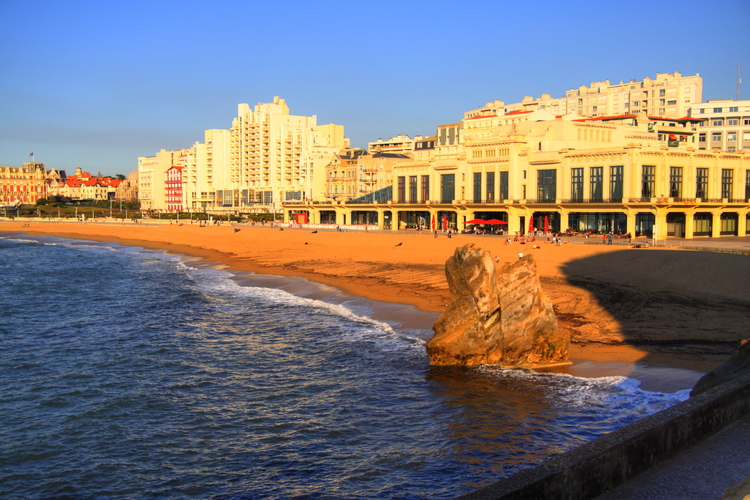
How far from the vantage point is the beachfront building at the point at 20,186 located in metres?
178

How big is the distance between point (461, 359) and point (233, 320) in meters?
11.9

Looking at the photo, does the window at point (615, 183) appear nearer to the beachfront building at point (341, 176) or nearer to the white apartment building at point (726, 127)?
the white apartment building at point (726, 127)

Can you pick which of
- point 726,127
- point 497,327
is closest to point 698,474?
point 497,327

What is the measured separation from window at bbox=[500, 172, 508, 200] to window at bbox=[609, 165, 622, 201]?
12049mm

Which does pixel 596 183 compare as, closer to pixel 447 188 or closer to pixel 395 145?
pixel 447 188

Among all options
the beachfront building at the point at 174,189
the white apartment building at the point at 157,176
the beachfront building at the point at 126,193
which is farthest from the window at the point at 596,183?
the beachfront building at the point at 126,193

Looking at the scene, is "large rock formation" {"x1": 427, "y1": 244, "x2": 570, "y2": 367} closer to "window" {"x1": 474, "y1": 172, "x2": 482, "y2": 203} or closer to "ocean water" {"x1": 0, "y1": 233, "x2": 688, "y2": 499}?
"ocean water" {"x1": 0, "y1": 233, "x2": 688, "y2": 499}

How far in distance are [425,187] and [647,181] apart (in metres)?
27.8

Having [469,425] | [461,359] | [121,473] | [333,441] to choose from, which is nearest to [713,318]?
[461,359]

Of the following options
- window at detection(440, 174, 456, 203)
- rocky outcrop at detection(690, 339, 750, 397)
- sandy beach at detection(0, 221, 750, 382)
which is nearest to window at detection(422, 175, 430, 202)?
window at detection(440, 174, 456, 203)

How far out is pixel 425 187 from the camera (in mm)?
76250

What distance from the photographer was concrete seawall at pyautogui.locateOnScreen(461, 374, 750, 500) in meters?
7.32

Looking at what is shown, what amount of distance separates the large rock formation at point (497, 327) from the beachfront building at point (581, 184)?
36.0 m

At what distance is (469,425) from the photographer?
14.5 meters
